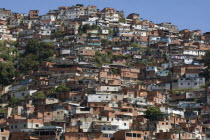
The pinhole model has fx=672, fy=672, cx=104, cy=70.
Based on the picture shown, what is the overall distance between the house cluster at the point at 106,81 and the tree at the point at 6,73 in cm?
70

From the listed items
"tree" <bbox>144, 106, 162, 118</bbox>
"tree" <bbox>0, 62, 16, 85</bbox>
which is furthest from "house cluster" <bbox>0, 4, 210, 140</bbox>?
"tree" <bbox>0, 62, 16, 85</bbox>

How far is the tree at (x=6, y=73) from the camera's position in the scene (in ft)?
219

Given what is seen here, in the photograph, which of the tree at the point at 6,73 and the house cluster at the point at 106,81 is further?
the tree at the point at 6,73

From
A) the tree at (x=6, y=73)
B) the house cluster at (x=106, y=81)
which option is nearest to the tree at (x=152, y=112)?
the house cluster at (x=106, y=81)

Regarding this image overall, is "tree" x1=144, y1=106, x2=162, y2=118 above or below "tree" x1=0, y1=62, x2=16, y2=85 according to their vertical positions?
below

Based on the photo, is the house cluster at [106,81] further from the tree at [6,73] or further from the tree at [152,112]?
the tree at [6,73]

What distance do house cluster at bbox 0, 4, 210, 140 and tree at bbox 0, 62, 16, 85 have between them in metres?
0.70

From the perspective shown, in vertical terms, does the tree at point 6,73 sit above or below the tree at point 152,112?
above

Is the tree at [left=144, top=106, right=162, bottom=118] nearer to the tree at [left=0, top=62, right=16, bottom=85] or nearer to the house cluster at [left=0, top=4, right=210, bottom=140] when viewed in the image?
the house cluster at [left=0, top=4, right=210, bottom=140]

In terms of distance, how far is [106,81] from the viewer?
64.7m

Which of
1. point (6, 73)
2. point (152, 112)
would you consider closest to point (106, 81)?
point (6, 73)

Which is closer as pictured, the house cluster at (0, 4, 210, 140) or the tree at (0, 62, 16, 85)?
the house cluster at (0, 4, 210, 140)

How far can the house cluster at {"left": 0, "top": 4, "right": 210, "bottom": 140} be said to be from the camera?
163ft

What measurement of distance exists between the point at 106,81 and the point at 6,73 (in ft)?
33.6
